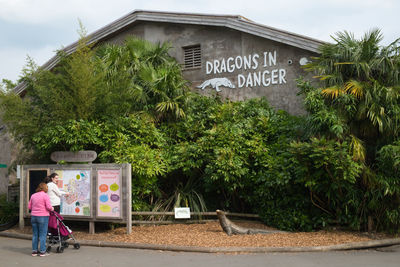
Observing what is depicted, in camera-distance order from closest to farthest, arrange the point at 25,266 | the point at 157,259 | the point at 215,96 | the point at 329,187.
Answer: the point at 25,266
the point at 157,259
the point at 329,187
the point at 215,96

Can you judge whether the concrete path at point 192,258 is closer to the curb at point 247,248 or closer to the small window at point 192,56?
the curb at point 247,248

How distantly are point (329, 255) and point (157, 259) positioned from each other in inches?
141

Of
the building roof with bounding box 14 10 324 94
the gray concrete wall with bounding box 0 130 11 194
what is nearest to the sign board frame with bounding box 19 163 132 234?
the building roof with bounding box 14 10 324 94

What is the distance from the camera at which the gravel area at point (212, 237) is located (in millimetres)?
9859

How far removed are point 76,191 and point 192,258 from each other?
4.62 m

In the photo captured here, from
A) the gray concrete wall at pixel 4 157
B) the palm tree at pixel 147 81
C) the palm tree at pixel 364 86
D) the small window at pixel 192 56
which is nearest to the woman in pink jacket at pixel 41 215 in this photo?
the palm tree at pixel 147 81

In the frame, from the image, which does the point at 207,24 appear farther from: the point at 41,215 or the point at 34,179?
the point at 41,215

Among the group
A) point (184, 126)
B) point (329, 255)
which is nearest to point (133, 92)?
point (184, 126)

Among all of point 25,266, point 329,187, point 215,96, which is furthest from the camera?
point 215,96

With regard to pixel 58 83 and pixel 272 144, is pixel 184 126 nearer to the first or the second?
pixel 272 144

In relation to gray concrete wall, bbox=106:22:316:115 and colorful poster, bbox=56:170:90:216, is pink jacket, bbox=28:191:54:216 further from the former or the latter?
gray concrete wall, bbox=106:22:316:115

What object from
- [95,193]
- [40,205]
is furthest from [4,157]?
[40,205]

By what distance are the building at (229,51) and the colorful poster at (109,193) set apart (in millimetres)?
5824

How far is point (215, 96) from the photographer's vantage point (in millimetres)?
15969
